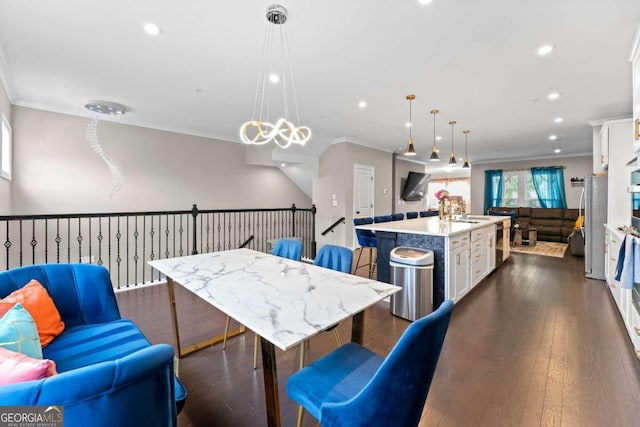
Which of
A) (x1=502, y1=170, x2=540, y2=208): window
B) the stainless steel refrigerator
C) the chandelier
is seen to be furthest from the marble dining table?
(x1=502, y1=170, x2=540, y2=208): window

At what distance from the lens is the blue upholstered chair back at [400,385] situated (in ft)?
2.97

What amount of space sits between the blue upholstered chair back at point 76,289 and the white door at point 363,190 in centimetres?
554

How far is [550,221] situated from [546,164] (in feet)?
6.41

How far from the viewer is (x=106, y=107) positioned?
171 inches

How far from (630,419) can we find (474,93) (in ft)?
12.1

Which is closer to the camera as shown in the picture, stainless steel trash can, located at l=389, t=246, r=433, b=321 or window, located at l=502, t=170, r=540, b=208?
stainless steel trash can, located at l=389, t=246, r=433, b=321

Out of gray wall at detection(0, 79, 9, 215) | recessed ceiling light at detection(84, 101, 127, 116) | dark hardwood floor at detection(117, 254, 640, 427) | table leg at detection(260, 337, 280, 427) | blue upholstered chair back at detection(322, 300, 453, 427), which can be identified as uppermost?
recessed ceiling light at detection(84, 101, 127, 116)

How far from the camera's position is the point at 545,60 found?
299 cm

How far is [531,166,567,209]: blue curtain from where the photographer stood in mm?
8609

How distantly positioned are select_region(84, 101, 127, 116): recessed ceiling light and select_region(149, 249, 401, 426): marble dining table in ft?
11.5

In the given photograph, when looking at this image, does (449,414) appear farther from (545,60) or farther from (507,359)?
(545,60)

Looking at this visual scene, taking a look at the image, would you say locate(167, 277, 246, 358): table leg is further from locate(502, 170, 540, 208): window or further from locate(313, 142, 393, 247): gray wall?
locate(502, 170, 540, 208): window

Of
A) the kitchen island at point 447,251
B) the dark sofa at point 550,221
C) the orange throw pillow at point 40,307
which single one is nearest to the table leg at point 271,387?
the orange throw pillow at point 40,307

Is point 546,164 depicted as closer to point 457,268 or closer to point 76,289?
point 457,268
